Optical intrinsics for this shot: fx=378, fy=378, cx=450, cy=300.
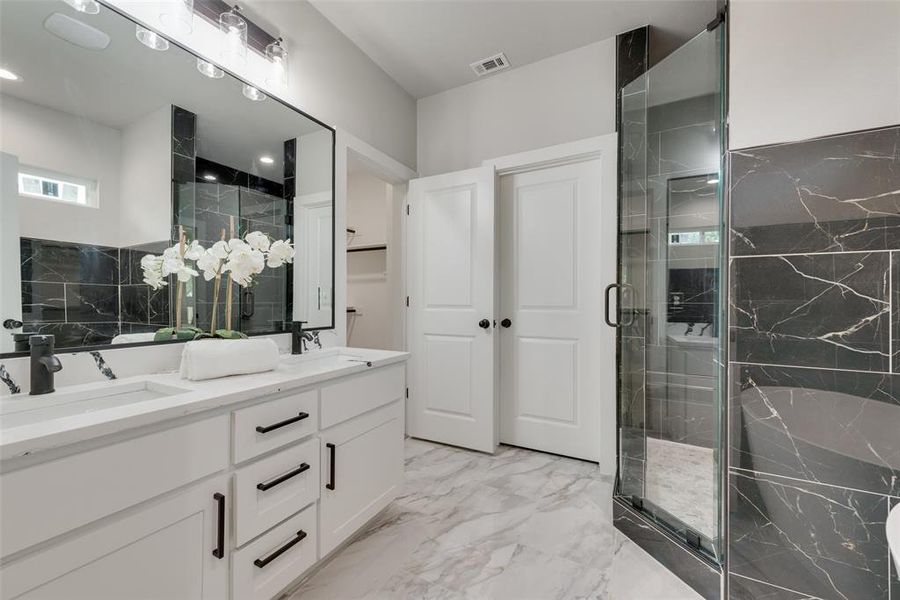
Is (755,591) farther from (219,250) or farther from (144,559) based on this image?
(219,250)

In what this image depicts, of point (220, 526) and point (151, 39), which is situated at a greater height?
point (151, 39)

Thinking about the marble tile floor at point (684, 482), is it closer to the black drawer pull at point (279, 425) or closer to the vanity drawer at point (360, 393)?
the vanity drawer at point (360, 393)

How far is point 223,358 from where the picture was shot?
1.32 metres

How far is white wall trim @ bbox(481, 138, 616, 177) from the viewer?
7.77 ft

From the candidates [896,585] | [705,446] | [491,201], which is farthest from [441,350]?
[896,585]

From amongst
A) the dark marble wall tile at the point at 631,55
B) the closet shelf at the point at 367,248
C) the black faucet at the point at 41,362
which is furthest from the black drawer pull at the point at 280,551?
the closet shelf at the point at 367,248

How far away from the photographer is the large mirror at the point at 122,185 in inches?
44.4

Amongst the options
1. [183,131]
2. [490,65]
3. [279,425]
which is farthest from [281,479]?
[490,65]

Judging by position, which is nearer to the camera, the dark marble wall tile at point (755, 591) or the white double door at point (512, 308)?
the dark marble wall tile at point (755, 591)

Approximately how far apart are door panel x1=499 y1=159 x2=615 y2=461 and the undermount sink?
2080mm

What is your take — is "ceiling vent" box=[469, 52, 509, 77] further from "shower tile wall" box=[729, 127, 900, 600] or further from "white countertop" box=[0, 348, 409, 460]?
"white countertop" box=[0, 348, 409, 460]

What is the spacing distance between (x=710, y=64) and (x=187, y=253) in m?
2.18

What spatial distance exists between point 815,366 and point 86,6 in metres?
2.66

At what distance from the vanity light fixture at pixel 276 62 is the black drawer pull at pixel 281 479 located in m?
1.81
